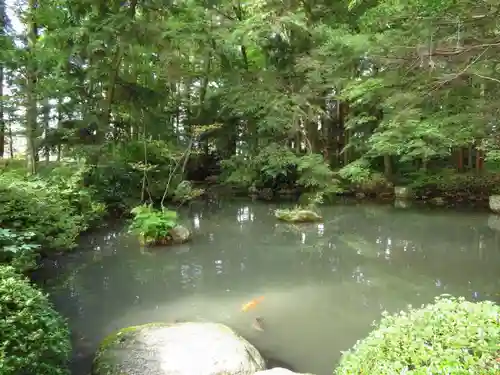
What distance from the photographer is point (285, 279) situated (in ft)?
21.2

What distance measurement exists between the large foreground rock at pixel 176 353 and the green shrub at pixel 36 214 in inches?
95.0

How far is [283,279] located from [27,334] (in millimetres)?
4255

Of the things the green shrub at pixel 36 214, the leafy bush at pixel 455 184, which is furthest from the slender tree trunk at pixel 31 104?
the leafy bush at pixel 455 184

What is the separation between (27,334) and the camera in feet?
8.93

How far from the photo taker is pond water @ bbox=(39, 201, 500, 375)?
15.2 ft

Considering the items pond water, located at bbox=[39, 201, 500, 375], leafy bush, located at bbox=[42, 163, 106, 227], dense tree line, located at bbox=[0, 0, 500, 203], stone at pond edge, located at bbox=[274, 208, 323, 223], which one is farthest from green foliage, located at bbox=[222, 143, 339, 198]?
leafy bush, located at bbox=[42, 163, 106, 227]

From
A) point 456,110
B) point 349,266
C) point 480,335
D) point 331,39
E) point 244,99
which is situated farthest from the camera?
point 244,99

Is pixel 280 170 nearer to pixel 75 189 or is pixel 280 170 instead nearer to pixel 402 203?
pixel 402 203

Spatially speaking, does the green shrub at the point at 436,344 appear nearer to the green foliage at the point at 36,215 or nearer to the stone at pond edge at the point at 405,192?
the green foliage at the point at 36,215

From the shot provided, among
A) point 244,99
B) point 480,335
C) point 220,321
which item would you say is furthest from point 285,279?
point 244,99

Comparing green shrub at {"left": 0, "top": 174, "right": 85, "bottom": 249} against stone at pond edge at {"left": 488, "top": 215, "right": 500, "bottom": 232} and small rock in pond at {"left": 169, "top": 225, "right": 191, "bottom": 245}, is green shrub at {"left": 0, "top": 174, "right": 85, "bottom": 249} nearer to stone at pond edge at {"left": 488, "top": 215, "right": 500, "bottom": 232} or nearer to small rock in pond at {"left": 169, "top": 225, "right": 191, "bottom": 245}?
small rock in pond at {"left": 169, "top": 225, "right": 191, "bottom": 245}

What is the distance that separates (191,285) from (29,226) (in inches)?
93.7

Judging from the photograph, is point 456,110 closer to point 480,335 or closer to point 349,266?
point 349,266

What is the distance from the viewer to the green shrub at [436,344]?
71.3 inches
